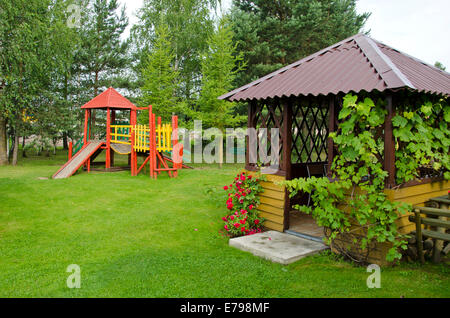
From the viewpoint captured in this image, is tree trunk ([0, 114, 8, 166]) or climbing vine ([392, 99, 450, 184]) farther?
tree trunk ([0, 114, 8, 166])

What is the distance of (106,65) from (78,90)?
7.67 ft

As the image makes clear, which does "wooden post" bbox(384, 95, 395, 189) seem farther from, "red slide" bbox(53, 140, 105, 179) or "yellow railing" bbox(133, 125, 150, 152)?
"red slide" bbox(53, 140, 105, 179)

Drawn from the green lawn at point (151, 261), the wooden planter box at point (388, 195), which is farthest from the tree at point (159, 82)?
the wooden planter box at point (388, 195)

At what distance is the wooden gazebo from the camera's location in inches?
157

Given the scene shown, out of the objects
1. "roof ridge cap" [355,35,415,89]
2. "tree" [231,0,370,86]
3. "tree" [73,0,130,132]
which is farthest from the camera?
"tree" [73,0,130,132]

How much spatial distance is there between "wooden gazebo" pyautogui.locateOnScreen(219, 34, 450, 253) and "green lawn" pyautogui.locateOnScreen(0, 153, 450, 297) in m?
0.99

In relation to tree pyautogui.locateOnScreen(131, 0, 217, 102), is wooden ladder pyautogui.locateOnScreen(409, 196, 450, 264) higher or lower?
lower

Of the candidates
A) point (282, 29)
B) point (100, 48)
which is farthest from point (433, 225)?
point (100, 48)

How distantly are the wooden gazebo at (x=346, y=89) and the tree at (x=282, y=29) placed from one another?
447 inches

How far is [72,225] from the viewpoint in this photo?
19.8ft

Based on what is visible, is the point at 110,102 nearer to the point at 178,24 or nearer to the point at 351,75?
the point at 178,24

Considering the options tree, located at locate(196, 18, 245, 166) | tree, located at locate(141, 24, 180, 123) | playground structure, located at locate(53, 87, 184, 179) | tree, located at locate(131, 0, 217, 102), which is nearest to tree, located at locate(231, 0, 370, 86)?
tree, located at locate(196, 18, 245, 166)

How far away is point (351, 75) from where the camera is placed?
4.38 metres

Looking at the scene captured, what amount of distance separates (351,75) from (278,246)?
244cm
